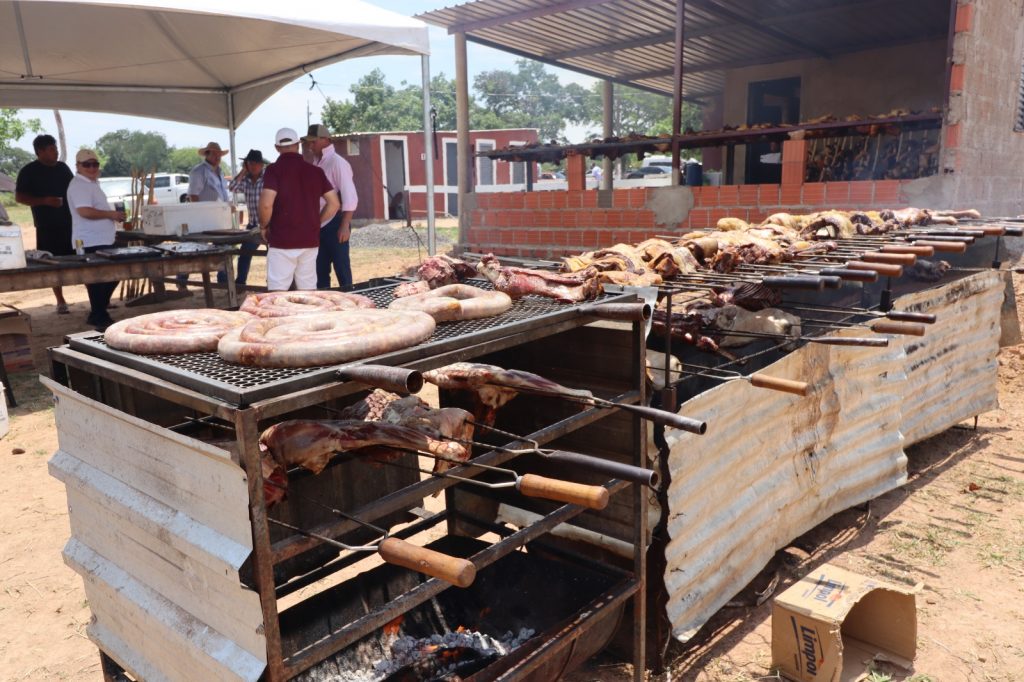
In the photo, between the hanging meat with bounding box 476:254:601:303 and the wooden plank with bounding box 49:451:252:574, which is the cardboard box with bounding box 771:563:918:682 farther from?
the wooden plank with bounding box 49:451:252:574

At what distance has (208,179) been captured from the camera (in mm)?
10852

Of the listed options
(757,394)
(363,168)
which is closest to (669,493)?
(757,394)

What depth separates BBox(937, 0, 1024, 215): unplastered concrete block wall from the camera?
705 cm

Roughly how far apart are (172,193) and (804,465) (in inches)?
1131

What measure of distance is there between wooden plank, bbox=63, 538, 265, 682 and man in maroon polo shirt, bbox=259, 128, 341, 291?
4.36 meters

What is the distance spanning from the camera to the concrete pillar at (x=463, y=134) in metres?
10.1

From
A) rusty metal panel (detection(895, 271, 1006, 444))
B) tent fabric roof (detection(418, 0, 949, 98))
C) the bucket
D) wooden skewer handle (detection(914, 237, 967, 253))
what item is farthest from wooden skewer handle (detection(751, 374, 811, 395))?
tent fabric roof (detection(418, 0, 949, 98))

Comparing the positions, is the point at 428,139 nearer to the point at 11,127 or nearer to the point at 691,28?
the point at 691,28

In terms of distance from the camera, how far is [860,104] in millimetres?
13023

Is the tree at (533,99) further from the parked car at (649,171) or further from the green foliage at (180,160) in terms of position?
the parked car at (649,171)

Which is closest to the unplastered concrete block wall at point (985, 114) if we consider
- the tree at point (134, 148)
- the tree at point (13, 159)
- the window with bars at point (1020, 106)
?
the window with bars at point (1020, 106)

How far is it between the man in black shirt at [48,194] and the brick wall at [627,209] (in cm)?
530

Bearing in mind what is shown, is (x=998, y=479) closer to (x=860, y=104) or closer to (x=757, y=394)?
(x=757, y=394)

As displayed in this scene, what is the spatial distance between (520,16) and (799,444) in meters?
7.53
